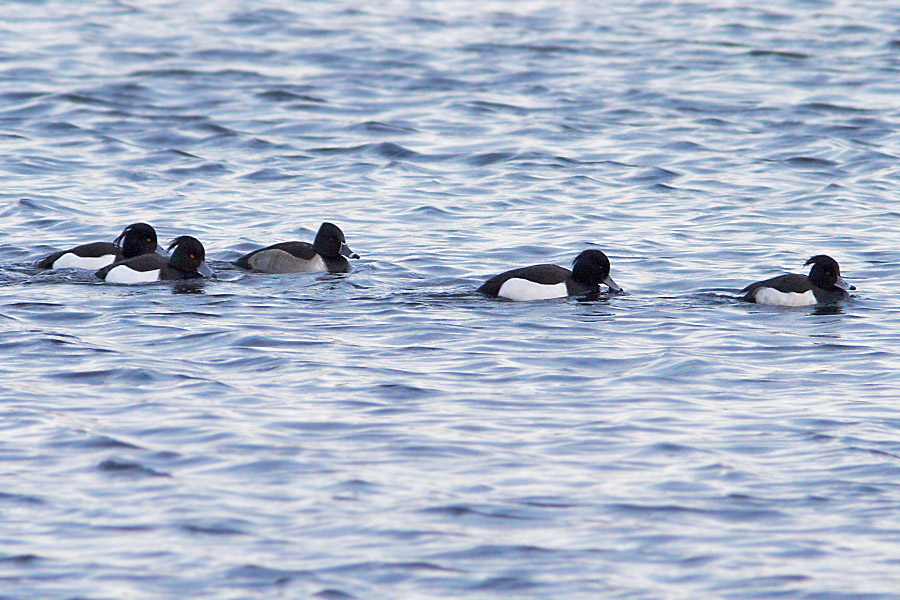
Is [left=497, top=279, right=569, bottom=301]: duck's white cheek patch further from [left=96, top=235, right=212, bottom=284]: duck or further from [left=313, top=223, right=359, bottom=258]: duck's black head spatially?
[left=96, top=235, right=212, bottom=284]: duck

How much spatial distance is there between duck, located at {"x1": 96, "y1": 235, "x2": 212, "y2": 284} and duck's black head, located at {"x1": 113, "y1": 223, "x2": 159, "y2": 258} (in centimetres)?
58

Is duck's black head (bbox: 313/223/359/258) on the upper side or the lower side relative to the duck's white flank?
upper

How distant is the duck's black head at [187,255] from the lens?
1294 centimetres

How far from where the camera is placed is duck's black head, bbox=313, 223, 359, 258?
45.0ft

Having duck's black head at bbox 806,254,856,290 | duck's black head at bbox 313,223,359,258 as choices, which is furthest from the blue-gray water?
duck's black head at bbox 313,223,359,258

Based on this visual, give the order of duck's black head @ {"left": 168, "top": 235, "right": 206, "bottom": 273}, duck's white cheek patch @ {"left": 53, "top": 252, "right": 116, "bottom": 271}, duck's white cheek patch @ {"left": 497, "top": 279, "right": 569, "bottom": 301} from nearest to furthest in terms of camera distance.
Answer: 1. duck's white cheek patch @ {"left": 497, "top": 279, "right": 569, "bottom": 301}
2. duck's black head @ {"left": 168, "top": 235, "right": 206, "bottom": 273}
3. duck's white cheek patch @ {"left": 53, "top": 252, "right": 116, "bottom": 271}

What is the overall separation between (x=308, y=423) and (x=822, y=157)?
39.7 feet

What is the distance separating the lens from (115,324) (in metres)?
11.3

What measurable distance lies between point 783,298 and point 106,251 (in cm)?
621

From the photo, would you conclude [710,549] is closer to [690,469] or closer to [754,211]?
[690,469]

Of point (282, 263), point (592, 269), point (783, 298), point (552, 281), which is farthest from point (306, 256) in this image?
point (783, 298)

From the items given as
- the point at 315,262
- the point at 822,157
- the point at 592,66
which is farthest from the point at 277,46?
the point at 315,262

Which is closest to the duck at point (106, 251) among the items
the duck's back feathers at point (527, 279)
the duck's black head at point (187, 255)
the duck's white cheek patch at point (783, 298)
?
the duck's black head at point (187, 255)

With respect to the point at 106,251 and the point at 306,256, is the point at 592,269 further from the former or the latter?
the point at 106,251
